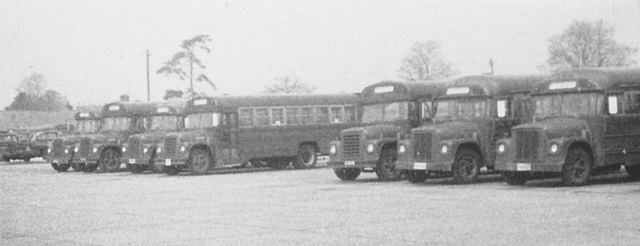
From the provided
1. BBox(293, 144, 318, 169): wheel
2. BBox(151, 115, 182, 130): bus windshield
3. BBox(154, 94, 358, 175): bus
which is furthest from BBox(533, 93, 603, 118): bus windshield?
BBox(151, 115, 182, 130): bus windshield

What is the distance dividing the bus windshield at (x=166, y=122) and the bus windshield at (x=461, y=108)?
1215 cm

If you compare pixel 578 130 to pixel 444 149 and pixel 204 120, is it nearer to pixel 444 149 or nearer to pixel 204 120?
pixel 444 149

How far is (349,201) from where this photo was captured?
19094 mm

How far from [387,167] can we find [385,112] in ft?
4.49

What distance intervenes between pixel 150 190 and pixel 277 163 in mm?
10869

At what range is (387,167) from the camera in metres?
25.8

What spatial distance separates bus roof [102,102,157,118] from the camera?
37062 millimetres

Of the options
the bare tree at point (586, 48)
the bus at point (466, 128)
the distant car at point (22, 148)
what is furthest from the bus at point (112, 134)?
the bare tree at point (586, 48)

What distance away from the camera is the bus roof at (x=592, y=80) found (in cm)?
2220

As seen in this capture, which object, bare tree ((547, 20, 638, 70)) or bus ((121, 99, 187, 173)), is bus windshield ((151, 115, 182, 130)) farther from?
bare tree ((547, 20, 638, 70))

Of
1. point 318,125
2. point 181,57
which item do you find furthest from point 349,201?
point 181,57

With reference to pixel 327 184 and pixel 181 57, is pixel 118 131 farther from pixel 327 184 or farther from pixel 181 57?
pixel 181 57

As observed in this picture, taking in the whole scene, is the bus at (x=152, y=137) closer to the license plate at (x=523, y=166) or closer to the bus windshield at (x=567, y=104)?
the bus windshield at (x=567, y=104)

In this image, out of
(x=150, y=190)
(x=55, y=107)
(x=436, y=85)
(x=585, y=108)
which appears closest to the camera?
(x=585, y=108)
